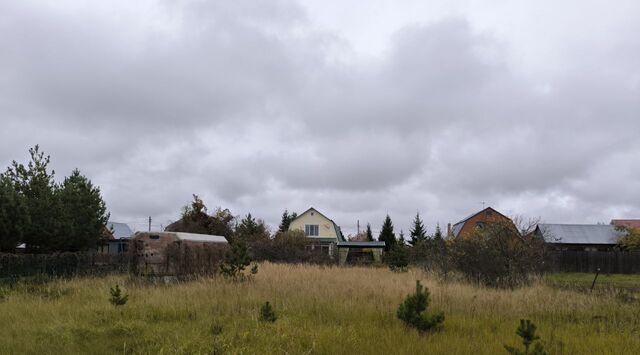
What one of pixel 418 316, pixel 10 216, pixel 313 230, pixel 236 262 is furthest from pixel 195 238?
pixel 313 230

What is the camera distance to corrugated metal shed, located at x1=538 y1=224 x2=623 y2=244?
56.3 metres

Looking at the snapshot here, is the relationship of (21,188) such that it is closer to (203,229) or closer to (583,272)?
(203,229)

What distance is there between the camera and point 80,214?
31.2 meters

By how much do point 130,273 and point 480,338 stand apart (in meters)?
12.6

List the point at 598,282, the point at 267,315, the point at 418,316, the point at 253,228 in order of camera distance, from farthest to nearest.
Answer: the point at 253,228 < the point at 598,282 < the point at 267,315 < the point at 418,316

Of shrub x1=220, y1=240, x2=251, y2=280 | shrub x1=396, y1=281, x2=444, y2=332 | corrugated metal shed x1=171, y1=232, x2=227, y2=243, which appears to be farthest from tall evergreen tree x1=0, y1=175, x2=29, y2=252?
shrub x1=396, y1=281, x2=444, y2=332

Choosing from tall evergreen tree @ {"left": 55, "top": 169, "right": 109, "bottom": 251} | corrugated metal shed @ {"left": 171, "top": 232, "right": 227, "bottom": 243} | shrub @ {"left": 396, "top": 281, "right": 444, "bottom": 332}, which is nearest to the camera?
shrub @ {"left": 396, "top": 281, "right": 444, "bottom": 332}

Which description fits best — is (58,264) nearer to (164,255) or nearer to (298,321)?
(164,255)

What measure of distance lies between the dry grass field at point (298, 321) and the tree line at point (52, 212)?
11.6 metres

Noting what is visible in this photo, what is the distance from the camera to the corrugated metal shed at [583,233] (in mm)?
56281

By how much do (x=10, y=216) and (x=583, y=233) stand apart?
53259 mm

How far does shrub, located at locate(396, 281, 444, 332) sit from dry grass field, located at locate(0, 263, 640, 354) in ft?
0.70

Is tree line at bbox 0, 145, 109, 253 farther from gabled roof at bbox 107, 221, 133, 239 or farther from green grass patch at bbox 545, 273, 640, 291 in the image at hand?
gabled roof at bbox 107, 221, 133, 239

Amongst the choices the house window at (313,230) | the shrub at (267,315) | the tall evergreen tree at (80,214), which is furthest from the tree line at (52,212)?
the house window at (313,230)
